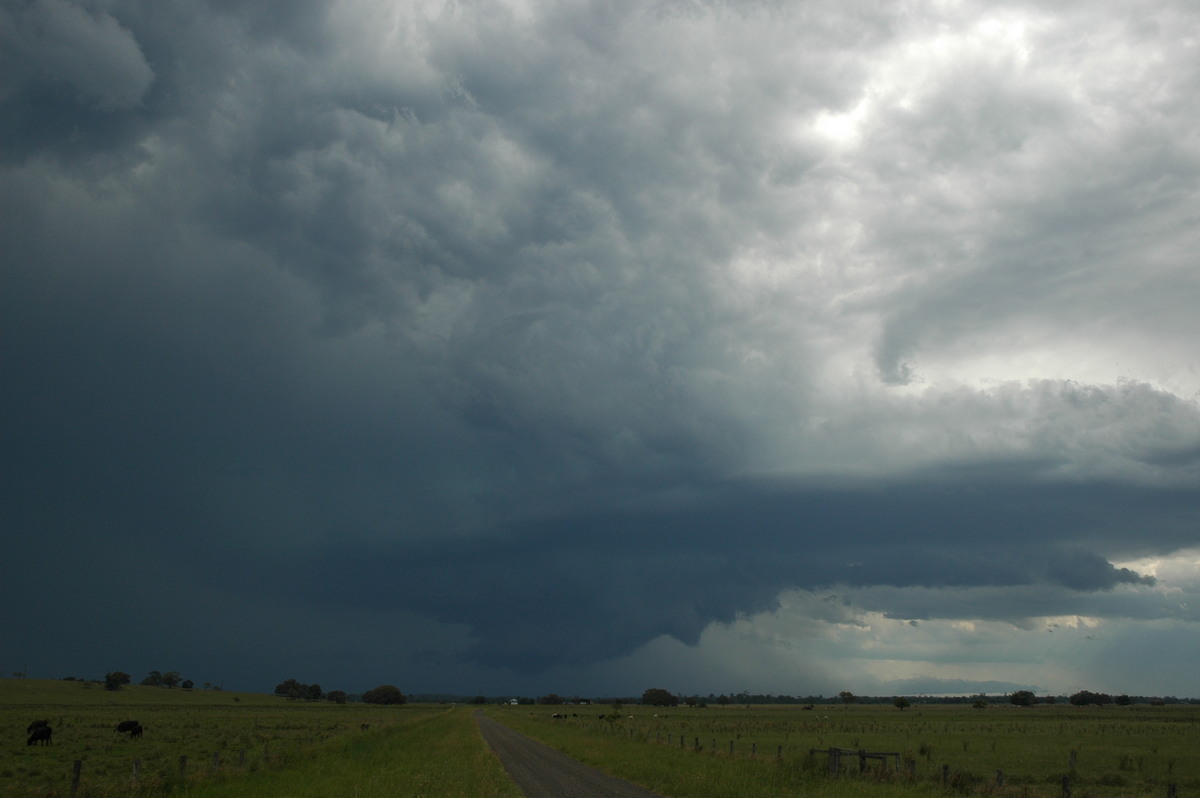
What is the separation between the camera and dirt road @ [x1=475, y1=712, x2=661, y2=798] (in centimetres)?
2569

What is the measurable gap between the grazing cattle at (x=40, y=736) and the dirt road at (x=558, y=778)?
32956mm

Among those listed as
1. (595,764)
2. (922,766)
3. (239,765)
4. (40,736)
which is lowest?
(40,736)

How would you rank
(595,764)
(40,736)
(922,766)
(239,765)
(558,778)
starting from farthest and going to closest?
(40,736), (922,766), (595,764), (239,765), (558,778)

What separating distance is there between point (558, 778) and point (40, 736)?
44.1 meters

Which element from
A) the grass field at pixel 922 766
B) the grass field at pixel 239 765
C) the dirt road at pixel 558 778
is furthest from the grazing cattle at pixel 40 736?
the grass field at pixel 922 766

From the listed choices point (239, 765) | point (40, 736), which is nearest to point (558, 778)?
point (239, 765)

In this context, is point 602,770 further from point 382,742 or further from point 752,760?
point 382,742

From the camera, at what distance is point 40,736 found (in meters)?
52.7

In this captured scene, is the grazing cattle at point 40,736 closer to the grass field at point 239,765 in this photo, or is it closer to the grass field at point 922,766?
the grass field at point 239,765

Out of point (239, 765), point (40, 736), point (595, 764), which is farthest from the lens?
point (40, 736)

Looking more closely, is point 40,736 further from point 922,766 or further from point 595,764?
point 922,766

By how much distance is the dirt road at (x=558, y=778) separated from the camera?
25688mm

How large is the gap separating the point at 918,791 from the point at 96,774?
38.3m

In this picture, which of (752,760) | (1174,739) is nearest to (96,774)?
(752,760)
